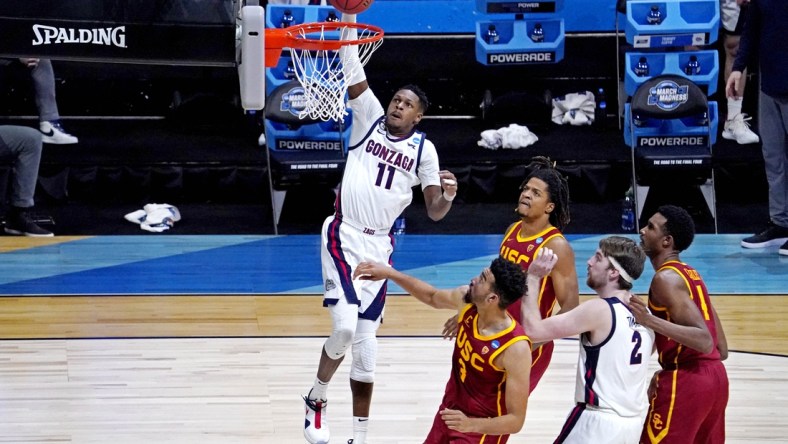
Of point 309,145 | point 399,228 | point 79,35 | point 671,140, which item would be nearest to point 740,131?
point 671,140

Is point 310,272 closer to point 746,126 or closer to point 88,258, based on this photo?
point 88,258

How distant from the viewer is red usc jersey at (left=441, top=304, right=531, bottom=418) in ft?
16.6

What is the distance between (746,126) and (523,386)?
7.62 m

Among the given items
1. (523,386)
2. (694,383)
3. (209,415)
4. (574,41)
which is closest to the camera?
(523,386)

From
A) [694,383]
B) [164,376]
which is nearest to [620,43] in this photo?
[164,376]

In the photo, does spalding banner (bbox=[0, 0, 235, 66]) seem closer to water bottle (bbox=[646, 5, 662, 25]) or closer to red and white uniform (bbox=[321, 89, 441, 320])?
red and white uniform (bbox=[321, 89, 441, 320])

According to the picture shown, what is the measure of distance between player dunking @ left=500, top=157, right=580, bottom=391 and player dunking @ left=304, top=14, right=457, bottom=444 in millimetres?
648

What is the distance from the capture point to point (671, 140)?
1102 cm

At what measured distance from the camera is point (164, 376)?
7527 millimetres

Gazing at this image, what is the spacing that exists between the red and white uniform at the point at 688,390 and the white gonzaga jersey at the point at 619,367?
0.23 metres

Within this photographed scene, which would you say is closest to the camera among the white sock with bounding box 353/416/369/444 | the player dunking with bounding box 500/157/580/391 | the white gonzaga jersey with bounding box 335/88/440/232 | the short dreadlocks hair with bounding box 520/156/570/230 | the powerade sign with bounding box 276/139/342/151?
the player dunking with bounding box 500/157/580/391

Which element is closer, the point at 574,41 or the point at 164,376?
the point at 164,376

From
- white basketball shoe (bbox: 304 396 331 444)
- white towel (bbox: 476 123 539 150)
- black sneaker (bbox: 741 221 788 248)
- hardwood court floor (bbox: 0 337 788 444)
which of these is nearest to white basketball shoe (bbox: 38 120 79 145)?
hardwood court floor (bbox: 0 337 788 444)

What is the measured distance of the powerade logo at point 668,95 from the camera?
1091cm
